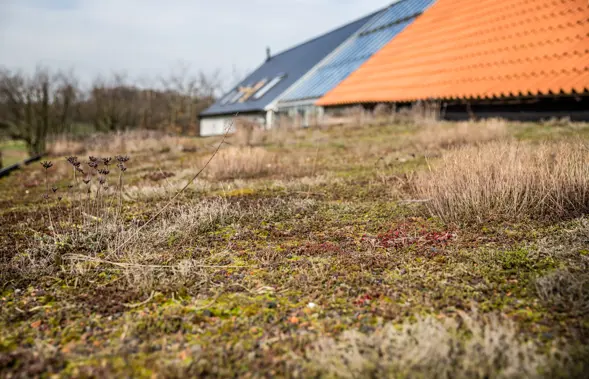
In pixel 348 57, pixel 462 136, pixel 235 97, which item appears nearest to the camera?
pixel 462 136

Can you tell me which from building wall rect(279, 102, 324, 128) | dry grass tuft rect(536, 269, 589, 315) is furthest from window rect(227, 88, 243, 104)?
dry grass tuft rect(536, 269, 589, 315)

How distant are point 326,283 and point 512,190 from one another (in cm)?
227

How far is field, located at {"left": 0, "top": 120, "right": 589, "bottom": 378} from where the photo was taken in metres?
1.91

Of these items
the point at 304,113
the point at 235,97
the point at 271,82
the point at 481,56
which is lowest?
the point at 304,113

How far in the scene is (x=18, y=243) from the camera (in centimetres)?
366

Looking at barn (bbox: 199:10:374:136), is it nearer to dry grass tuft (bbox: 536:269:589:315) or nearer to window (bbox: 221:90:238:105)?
window (bbox: 221:90:238:105)

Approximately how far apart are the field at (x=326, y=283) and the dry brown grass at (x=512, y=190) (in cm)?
2

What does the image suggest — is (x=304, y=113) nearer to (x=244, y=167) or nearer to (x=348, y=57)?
(x=348, y=57)

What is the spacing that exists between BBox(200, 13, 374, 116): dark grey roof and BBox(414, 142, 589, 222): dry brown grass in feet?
57.8

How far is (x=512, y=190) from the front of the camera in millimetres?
3842

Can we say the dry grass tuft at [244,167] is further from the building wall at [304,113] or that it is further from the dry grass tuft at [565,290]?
the building wall at [304,113]

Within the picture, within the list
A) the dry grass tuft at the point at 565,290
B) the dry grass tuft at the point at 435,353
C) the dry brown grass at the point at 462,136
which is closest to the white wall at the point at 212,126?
the dry brown grass at the point at 462,136

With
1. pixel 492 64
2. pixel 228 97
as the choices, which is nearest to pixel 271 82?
pixel 228 97

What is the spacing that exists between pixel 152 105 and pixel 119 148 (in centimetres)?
2808
